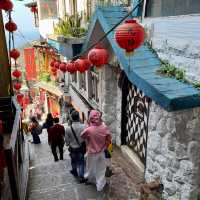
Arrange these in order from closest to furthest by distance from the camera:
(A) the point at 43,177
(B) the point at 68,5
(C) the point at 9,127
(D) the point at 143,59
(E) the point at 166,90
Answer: (E) the point at 166,90 < (D) the point at 143,59 < (A) the point at 43,177 < (C) the point at 9,127 < (B) the point at 68,5

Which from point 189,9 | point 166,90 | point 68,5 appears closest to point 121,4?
point 189,9

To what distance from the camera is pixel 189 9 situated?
15.8 ft

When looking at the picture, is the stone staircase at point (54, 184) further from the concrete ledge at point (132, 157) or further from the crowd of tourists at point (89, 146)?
the concrete ledge at point (132, 157)

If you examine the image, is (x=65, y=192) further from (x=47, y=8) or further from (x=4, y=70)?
(x=47, y=8)

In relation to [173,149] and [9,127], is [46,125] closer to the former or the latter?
[9,127]

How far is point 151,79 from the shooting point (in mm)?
5035

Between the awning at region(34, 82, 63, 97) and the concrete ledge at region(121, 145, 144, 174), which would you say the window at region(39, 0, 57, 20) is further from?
the concrete ledge at region(121, 145, 144, 174)

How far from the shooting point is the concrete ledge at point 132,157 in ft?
23.7

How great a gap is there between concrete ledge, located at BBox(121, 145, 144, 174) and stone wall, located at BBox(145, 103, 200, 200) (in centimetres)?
107

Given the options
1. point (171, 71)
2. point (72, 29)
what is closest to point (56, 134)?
point (171, 71)

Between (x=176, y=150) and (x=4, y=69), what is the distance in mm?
→ 5937

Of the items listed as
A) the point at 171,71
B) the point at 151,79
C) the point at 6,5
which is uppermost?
the point at 6,5

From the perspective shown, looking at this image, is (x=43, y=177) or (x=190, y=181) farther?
(x=43, y=177)

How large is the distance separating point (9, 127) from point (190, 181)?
576cm
